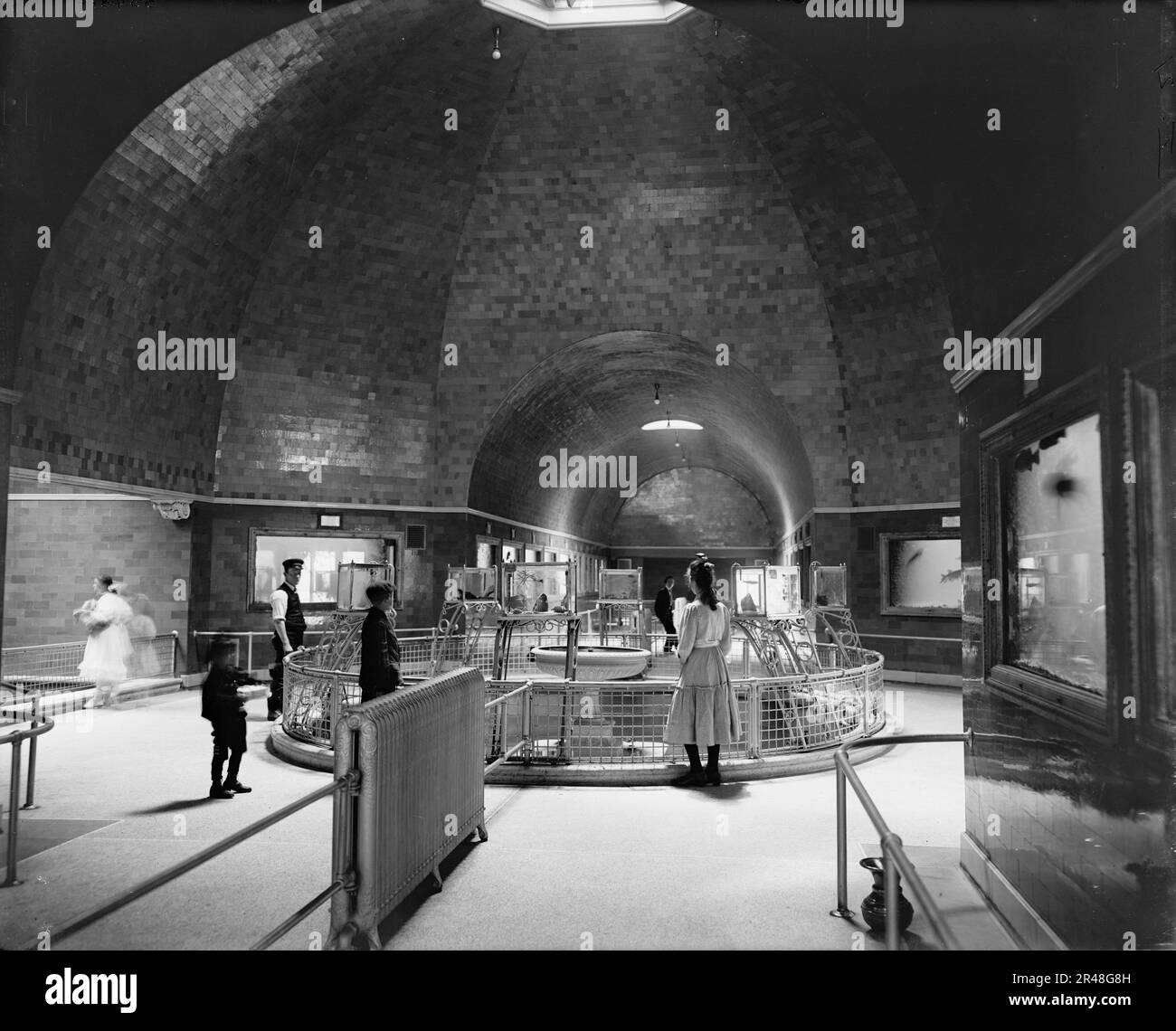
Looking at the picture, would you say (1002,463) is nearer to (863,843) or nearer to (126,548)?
(863,843)

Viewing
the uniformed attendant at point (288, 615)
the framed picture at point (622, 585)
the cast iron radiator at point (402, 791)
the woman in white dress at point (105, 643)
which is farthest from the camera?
the framed picture at point (622, 585)

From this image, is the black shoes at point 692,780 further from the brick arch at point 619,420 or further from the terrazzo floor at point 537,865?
the brick arch at point 619,420

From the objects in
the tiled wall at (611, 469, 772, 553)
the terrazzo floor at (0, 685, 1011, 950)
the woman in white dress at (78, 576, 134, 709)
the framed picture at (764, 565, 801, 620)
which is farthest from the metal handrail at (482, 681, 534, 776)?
the tiled wall at (611, 469, 772, 553)

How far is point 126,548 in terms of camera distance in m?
15.2

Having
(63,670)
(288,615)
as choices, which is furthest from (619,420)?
(288,615)

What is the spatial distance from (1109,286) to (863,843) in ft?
12.5

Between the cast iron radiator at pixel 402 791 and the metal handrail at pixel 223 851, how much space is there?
0.25 ft

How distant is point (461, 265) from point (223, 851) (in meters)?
14.2

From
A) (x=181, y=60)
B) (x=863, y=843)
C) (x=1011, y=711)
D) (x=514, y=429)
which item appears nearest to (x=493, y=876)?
(x=863, y=843)

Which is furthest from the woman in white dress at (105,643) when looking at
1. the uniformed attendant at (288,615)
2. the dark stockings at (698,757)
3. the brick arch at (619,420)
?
the dark stockings at (698,757)

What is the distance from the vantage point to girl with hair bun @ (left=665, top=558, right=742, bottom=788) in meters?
7.17

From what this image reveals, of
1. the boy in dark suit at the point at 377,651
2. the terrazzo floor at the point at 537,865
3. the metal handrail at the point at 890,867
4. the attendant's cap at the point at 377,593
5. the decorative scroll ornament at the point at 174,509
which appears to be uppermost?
the decorative scroll ornament at the point at 174,509

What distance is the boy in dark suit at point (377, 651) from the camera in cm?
619

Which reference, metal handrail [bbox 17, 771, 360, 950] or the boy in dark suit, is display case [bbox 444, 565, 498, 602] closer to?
the boy in dark suit
